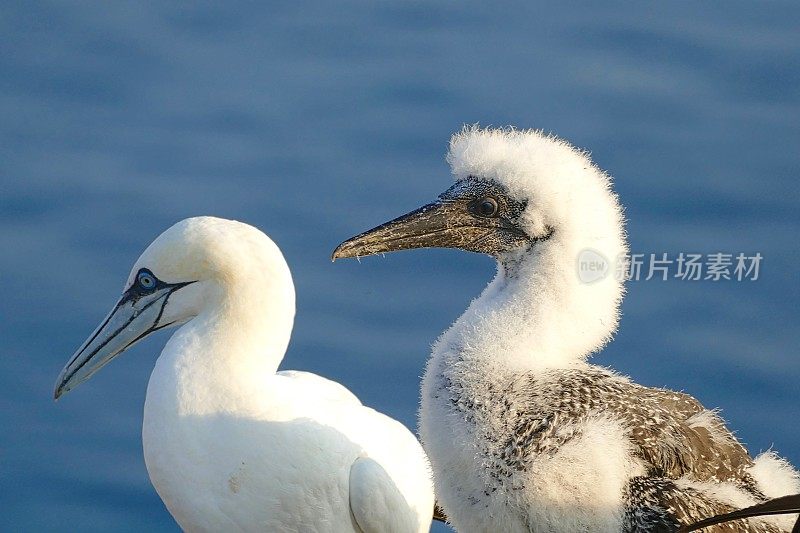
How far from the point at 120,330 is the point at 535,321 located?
1.46m

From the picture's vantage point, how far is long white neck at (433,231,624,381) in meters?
5.55

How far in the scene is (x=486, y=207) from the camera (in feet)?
18.9

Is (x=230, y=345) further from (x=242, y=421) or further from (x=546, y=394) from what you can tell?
(x=546, y=394)

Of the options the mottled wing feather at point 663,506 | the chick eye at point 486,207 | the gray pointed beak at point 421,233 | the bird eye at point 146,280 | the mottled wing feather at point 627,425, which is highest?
the chick eye at point 486,207

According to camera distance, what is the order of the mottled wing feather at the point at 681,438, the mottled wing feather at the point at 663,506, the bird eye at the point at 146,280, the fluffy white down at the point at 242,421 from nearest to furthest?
the mottled wing feather at the point at 663,506 → the mottled wing feather at the point at 681,438 → the fluffy white down at the point at 242,421 → the bird eye at the point at 146,280

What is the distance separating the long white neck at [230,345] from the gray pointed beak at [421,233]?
0.26 metres

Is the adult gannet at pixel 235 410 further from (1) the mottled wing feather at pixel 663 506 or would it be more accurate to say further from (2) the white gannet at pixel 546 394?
(1) the mottled wing feather at pixel 663 506

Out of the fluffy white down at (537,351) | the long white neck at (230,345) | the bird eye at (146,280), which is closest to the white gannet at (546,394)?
the fluffy white down at (537,351)

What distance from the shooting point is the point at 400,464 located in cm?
616

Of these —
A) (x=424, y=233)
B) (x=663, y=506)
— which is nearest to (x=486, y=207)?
(x=424, y=233)

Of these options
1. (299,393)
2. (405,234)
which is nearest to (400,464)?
(299,393)

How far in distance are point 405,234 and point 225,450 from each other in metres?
0.92

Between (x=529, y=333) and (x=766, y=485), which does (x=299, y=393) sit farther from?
(x=766, y=485)

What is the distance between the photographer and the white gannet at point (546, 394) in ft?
17.5
